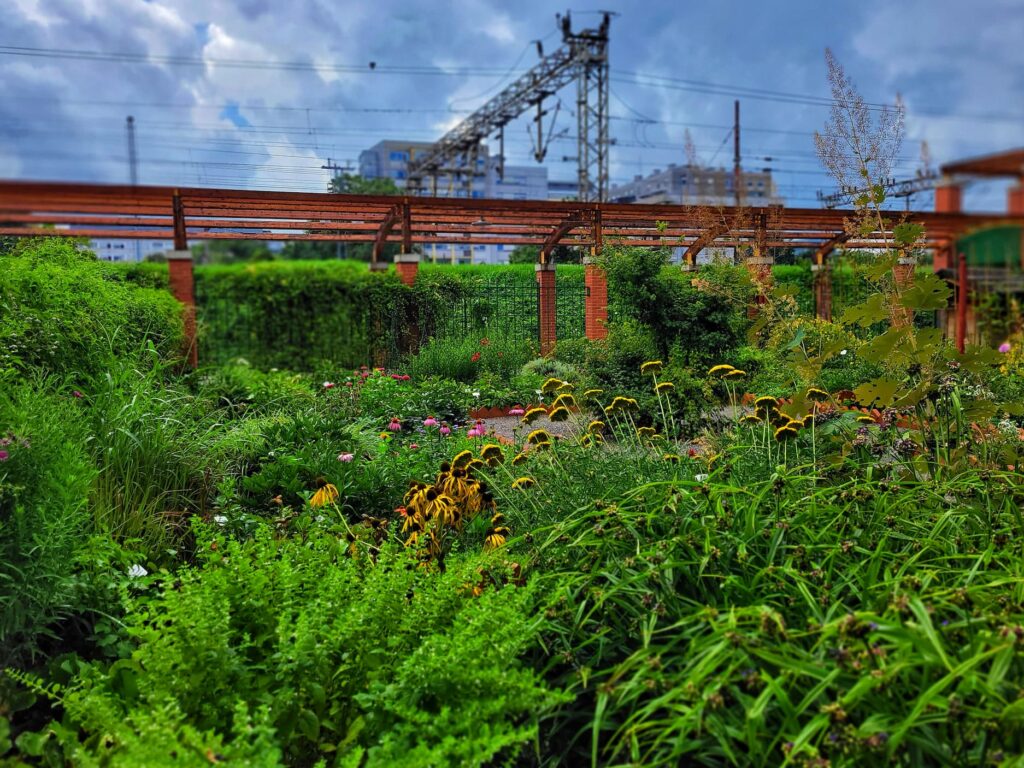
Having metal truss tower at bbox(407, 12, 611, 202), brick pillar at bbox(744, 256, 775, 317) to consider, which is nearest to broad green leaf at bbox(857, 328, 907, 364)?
brick pillar at bbox(744, 256, 775, 317)

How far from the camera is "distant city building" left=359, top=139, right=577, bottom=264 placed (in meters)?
7.06

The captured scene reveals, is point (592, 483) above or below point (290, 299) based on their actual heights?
below

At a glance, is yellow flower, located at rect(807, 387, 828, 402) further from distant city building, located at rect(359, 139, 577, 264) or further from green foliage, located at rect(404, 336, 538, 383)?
distant city building, located at rect(359, 139, 577, 264)

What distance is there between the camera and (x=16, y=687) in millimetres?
1960

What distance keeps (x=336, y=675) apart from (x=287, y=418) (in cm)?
256

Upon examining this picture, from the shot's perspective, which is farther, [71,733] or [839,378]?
[839,378]

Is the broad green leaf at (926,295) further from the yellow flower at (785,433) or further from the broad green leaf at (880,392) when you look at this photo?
the yellow flower at (785,433)

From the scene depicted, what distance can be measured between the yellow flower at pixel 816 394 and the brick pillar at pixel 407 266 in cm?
316

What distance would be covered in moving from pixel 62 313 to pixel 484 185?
2106 centimetres

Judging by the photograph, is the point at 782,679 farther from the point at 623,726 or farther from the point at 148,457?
the point at 148,457

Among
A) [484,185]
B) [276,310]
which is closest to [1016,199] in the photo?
[276,310]

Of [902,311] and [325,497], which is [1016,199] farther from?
[325,497]

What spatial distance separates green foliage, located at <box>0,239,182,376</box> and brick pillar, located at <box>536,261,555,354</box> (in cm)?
253

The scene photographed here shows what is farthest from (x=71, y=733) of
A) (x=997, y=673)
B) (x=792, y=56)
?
(x=792, y=56)
